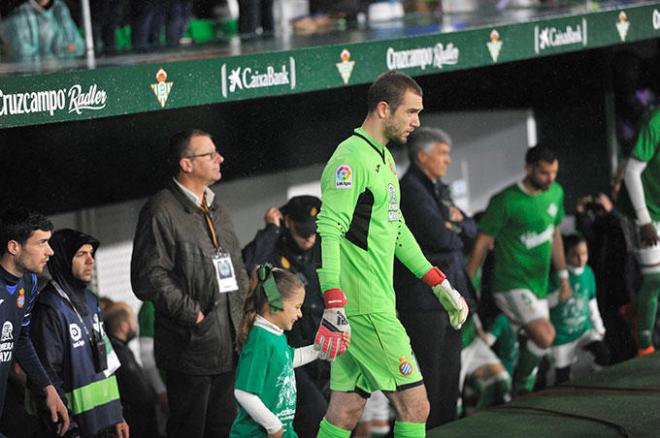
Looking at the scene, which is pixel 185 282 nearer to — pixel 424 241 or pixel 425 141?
pixel 424 241

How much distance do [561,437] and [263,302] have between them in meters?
2.07

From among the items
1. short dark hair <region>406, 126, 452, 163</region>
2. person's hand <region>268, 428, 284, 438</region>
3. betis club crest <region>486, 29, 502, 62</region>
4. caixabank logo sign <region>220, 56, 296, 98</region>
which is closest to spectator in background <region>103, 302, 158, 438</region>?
caixabank logo sign <region>220, 56, 296, 98</region>

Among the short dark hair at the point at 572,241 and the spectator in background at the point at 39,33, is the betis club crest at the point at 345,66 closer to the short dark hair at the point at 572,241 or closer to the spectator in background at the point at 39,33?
the spectator in background at the point at 39,33

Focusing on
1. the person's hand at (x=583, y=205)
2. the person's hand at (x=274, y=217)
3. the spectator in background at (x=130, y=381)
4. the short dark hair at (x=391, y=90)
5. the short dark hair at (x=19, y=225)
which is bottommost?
the spectator in background at (x=130, y=381)

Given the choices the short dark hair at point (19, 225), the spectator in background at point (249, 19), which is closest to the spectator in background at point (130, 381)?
the short dark hair at point (19, 225)

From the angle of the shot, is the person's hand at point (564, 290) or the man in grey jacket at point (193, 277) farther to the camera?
the person's hand at point (564, 290)

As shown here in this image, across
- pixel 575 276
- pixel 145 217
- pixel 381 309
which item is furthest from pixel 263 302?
pixel 575 276

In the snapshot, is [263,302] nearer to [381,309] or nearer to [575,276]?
[381,309]

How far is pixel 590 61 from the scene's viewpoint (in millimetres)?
10719

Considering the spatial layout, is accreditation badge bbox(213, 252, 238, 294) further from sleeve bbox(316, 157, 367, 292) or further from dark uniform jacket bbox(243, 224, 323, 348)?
sleeve bbox(316, 157, 367, 292)

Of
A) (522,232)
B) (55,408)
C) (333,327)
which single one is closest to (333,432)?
(333,327)

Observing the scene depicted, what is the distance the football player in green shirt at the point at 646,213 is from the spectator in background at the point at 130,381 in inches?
127

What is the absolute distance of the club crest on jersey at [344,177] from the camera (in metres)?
5.74

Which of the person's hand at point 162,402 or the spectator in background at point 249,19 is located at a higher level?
the spectator in background at point 249,19
